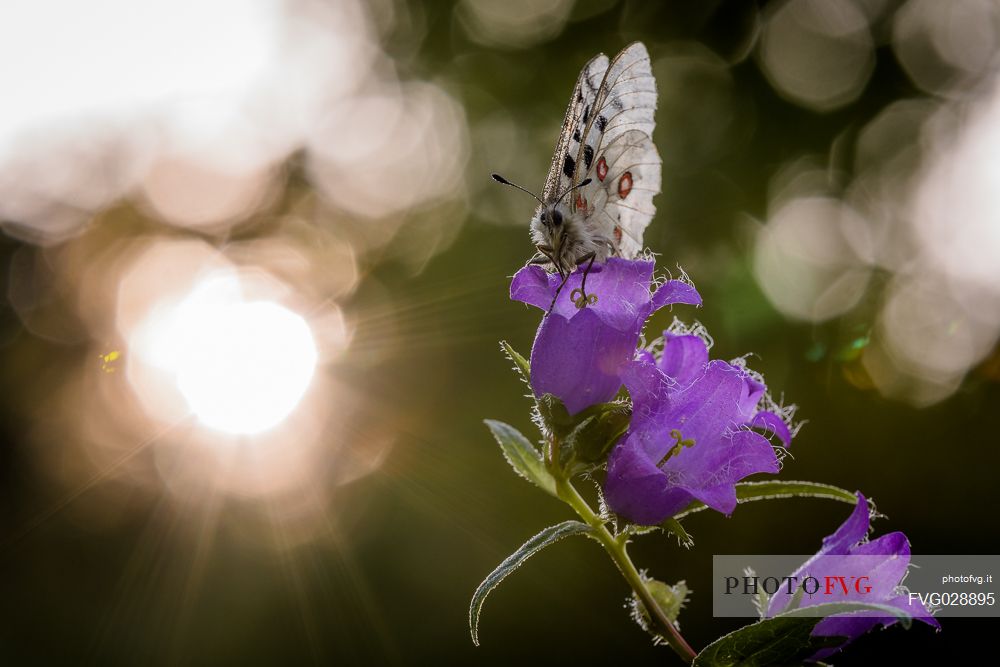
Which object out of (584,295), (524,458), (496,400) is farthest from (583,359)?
(496,400)

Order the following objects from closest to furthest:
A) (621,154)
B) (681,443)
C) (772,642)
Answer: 1. (772,642)
2. (681,443)
3. (621,154)

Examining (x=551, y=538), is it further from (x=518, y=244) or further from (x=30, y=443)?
(x=30, y=443)

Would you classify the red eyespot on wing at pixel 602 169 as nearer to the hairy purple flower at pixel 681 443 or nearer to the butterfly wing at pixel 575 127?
the butterfly wing at pixel 575 127

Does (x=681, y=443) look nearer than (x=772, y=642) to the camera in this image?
No

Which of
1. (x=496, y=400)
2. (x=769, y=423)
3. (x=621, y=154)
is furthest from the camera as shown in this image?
(x=496, y=400)

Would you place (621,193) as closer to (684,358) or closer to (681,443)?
(684,358)

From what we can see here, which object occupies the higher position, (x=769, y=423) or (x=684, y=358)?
(x=684, y=358)
